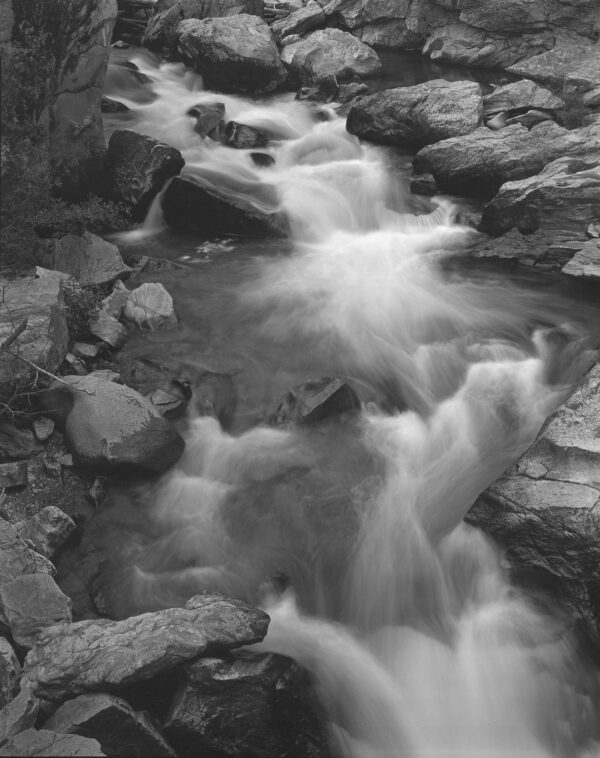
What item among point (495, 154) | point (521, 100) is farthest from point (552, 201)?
point (521, 100)

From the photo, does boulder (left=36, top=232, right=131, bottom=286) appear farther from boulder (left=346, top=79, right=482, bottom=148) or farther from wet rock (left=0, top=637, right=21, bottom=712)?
boulder (left=346, top=79, right=482, bottom=148)

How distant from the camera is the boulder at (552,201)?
1103 cm

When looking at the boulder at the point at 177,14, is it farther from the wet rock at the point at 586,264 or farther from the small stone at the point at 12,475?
the small stone at the point at 12,475

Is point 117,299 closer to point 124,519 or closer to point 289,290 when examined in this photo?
point 289,290

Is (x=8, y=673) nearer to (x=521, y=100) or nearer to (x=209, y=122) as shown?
(x=209, y=122)

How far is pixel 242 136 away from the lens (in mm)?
14547

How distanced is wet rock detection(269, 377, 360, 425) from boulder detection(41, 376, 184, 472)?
1.20m

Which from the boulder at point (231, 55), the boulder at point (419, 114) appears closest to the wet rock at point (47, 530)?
the boulder at point (419, 114)

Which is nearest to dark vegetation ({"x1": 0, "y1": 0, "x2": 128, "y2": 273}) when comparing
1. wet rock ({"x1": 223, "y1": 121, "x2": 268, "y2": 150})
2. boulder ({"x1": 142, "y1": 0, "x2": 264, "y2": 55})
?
wet rock ({"x1": 223, "y1": 121, "x2": 268, "y2": 150})

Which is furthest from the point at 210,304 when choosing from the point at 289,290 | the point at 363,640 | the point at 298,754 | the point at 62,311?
the point at 298,754

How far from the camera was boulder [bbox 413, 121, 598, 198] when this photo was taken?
12555mm

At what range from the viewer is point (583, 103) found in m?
14.9

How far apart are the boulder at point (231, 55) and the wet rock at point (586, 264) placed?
10327 millimetres

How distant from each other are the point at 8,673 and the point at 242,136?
11.8 metres
